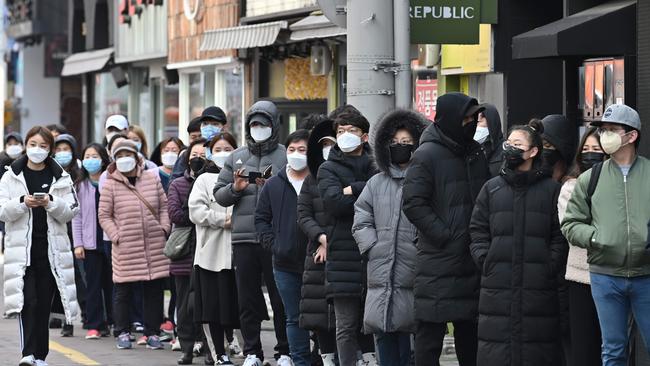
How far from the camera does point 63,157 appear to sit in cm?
1608

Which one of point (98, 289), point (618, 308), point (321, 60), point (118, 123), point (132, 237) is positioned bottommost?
point (98, 289)

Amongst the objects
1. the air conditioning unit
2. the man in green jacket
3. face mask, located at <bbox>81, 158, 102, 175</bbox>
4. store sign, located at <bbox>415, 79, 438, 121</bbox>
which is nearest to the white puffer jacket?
face mask, located at <bbox>81, 158, 102, 175</bbox>

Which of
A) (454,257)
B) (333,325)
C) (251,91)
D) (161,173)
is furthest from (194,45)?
(454,257)

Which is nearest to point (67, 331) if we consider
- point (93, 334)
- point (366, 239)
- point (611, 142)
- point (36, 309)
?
point (93, 334)

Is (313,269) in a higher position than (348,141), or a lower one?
lower

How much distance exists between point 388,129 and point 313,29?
8.89 m

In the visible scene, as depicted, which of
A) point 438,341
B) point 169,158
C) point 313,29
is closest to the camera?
point 438,341

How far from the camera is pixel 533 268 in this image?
32.2 ft

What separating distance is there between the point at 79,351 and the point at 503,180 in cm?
603

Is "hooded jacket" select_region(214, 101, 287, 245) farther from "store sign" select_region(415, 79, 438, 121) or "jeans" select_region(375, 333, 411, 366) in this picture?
"store sign" select_region(415, 79, 438, 121)

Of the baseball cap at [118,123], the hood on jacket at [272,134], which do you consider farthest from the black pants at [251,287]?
the baseball cap at [118,123]

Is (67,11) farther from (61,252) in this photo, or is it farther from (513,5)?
(61,252)

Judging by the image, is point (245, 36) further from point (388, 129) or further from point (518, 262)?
point (518, 262)

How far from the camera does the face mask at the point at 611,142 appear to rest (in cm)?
999
